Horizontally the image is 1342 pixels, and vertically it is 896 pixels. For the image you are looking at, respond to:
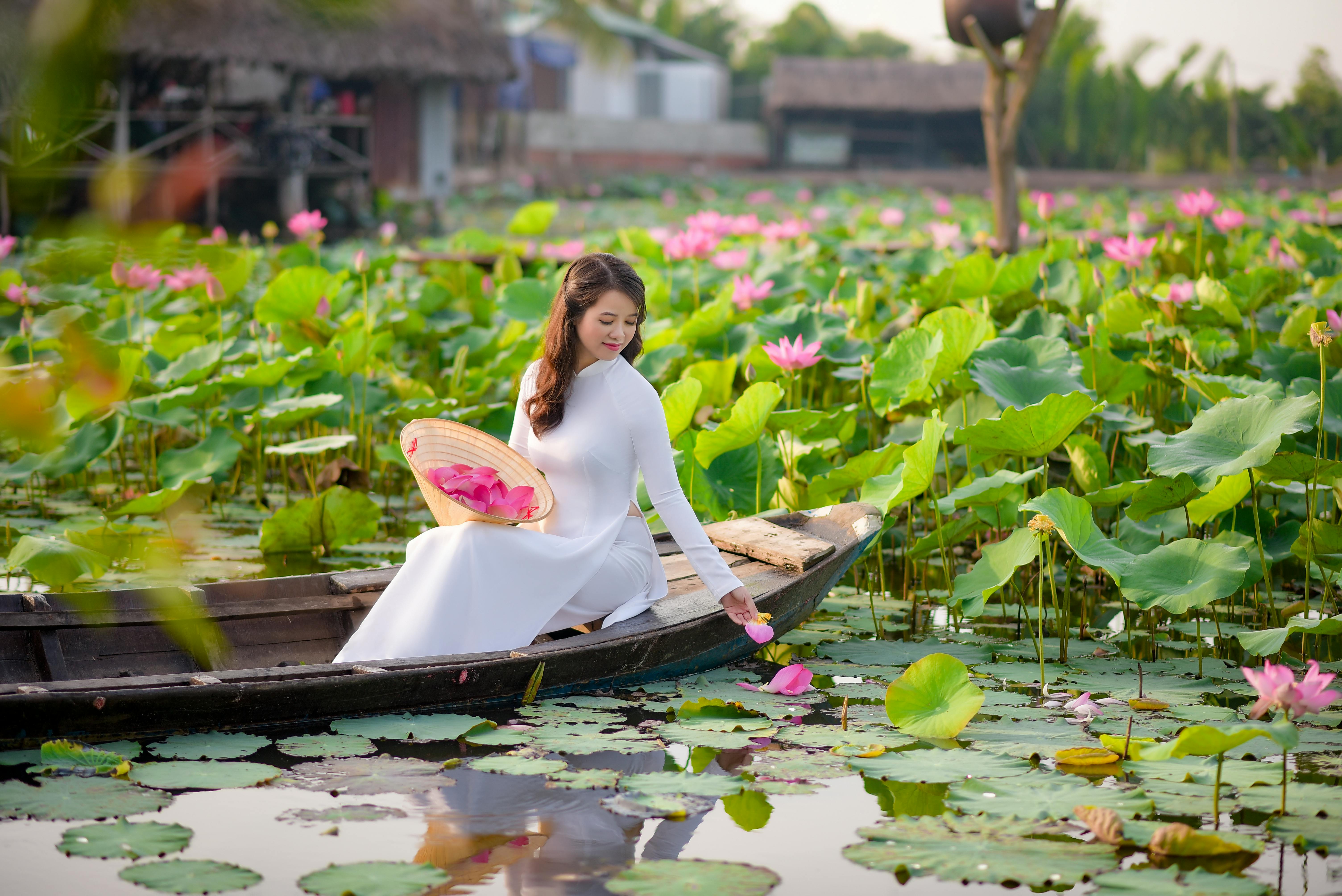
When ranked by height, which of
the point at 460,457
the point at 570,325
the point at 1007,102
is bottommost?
the point at 460,457

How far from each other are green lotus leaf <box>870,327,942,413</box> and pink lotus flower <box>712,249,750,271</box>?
2659mm

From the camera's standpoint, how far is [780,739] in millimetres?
2330

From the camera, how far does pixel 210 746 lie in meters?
2.20

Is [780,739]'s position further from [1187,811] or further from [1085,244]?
[1085,244]

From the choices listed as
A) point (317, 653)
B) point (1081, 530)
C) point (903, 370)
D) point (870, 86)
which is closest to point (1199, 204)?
point (903, 370)

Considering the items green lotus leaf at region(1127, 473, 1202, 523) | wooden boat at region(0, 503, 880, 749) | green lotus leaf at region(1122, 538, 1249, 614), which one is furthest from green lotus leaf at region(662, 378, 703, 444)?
green lotus leaf at region(1122, 538, 1249, 614)

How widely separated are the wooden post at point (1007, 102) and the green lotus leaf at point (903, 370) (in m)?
2.92

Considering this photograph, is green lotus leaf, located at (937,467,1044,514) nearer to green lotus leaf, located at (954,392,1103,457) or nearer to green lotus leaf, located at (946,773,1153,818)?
green lotus leaf, located at (954,392,1103,457)

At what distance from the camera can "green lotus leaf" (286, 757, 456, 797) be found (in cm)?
206

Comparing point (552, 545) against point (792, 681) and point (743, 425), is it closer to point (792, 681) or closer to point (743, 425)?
point (792, 681)

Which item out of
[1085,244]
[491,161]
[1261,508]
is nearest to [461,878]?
[1261,508]

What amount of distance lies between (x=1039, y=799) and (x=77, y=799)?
1.44 meters

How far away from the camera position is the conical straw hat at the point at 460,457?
2502 mm

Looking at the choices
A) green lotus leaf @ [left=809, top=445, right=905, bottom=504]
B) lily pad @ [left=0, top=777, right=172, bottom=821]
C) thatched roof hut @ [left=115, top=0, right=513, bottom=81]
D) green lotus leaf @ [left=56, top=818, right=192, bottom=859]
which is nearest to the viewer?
thatched roof hut @ [left=115, top=0, right=513, bottom=81]
